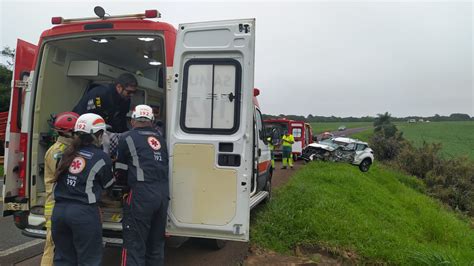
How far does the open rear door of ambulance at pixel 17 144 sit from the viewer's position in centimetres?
433

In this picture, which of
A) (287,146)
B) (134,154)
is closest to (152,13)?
(134,154)

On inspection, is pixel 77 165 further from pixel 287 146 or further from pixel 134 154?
pixel 287 146

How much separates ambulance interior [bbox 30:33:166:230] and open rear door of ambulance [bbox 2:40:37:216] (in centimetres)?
11

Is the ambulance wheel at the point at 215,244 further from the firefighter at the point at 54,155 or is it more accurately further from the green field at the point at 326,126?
the green field at the point at 326,126

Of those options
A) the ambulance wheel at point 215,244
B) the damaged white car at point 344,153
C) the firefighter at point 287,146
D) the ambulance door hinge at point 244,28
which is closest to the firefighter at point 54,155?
the ambulance door hinge at point 244,28

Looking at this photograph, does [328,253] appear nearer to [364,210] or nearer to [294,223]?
[294,223]

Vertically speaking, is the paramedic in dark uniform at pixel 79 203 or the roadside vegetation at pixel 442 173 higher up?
the paramedic in dark uniform at pixel 79 203

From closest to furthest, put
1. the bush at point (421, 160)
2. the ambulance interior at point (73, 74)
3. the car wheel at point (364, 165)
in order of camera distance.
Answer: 1. the ambulance interior at point (73, 74)
2. the car wheel at point (364, 165)
3. the bush at point (421, 160)

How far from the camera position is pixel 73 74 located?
5109 millimetres

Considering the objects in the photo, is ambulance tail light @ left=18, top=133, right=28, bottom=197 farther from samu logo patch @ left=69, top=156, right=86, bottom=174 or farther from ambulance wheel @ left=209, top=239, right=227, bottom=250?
ambulance wheel @ left=209, top=239, right=227, bottom=250

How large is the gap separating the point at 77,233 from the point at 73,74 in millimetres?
2686

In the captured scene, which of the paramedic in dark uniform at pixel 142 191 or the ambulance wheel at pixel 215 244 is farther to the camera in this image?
the ambulance wheel at pixel 215 244

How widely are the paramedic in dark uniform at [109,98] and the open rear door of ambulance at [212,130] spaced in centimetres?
130

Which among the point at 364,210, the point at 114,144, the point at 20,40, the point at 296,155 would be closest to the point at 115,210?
the point at 114,144
